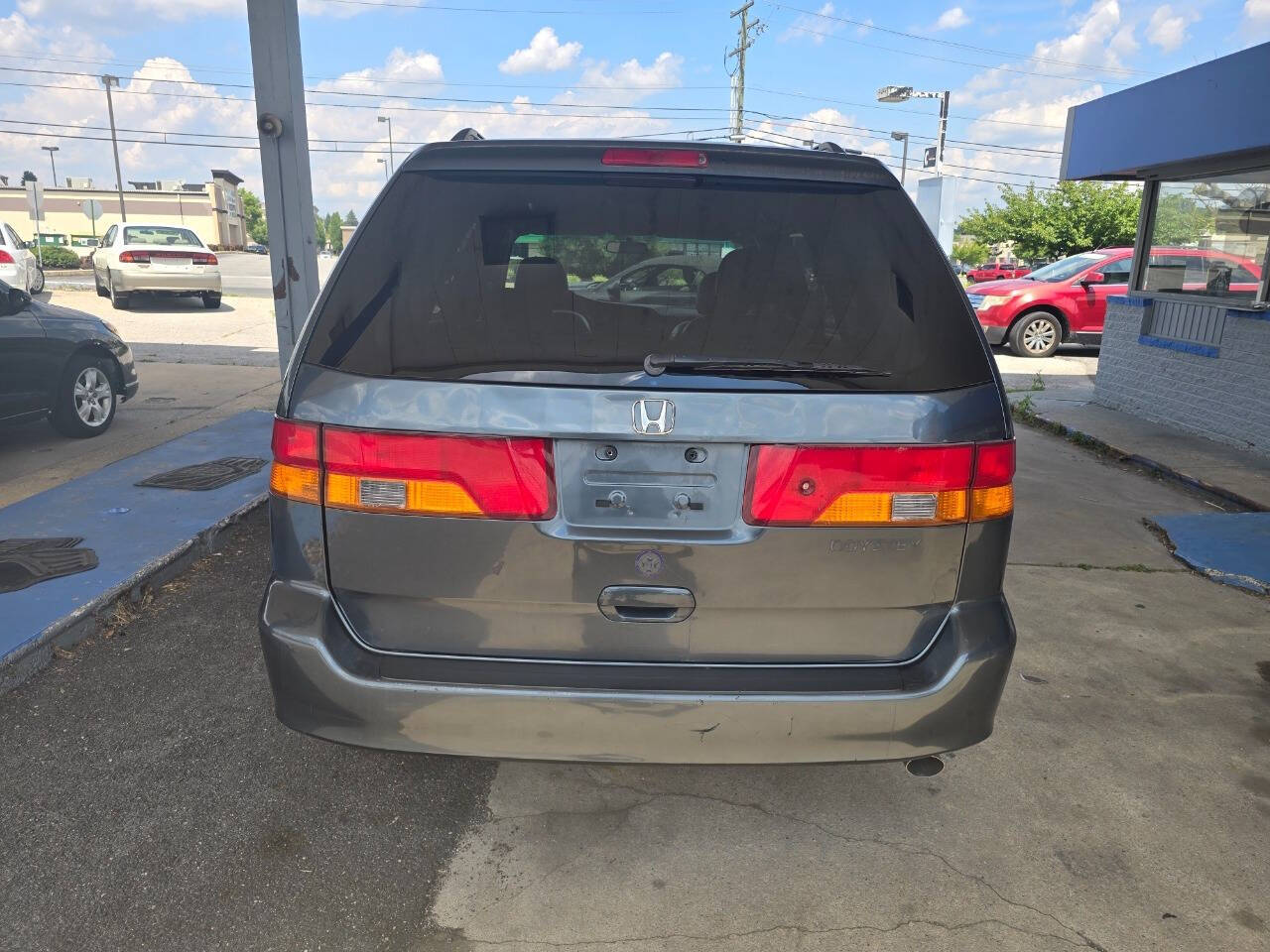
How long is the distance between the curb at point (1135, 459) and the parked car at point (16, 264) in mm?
15168

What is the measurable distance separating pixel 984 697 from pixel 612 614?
94cm

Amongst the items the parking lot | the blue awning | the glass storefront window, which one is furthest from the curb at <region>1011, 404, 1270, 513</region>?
the parking lot

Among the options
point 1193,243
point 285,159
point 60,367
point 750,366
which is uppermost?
point 285,159

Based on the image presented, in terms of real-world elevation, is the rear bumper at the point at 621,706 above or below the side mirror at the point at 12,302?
below

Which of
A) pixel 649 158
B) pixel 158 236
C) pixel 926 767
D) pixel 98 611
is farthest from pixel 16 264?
pixel 926 767

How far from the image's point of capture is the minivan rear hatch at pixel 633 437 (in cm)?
207

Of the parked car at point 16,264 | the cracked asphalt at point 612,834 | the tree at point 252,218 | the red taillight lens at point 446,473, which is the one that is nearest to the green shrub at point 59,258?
the parked car at point 16,264

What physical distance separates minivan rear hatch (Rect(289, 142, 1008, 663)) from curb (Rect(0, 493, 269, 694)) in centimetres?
208

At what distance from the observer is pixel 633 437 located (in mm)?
2037

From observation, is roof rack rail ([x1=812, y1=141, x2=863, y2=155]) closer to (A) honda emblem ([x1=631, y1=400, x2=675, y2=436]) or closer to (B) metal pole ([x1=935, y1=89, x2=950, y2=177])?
(A) honda emblem ([x1=631, y1=400, x2=675, y2=436])

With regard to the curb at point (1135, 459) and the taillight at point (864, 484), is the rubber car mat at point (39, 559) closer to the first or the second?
the taillight at point (864, 484)

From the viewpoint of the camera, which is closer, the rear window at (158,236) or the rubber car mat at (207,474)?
the rubber car mat at (207,474)

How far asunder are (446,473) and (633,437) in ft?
1.42

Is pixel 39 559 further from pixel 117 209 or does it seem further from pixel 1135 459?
pixel 117 209
